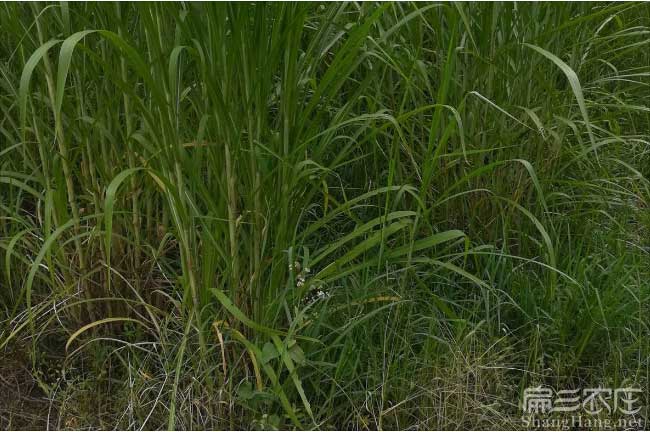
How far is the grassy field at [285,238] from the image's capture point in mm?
1813

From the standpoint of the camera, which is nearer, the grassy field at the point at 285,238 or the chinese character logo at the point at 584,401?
the grassy field at the point at 285,238

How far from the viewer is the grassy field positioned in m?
1.81

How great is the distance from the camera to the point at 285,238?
1.90 m

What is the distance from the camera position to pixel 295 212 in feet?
6.24

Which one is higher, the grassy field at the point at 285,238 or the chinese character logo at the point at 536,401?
the grassy field at the point at 285,238

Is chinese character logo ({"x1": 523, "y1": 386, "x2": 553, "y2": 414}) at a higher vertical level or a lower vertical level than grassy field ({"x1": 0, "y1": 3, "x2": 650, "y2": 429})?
lower

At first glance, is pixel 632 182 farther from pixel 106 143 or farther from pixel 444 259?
pixel 106 143

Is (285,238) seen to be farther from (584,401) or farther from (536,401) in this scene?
(584,401)

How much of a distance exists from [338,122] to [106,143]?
21.1 inches

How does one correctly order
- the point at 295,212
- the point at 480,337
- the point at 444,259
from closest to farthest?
1. the point at 295,212
2. the point at 480,337
3. the point at 444,259

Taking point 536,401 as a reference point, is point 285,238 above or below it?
above

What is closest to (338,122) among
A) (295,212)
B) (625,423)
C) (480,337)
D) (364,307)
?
(295,212)

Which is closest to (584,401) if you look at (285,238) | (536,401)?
(536,401)

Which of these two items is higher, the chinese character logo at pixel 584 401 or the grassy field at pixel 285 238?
the grassy field at pixel 285 238
